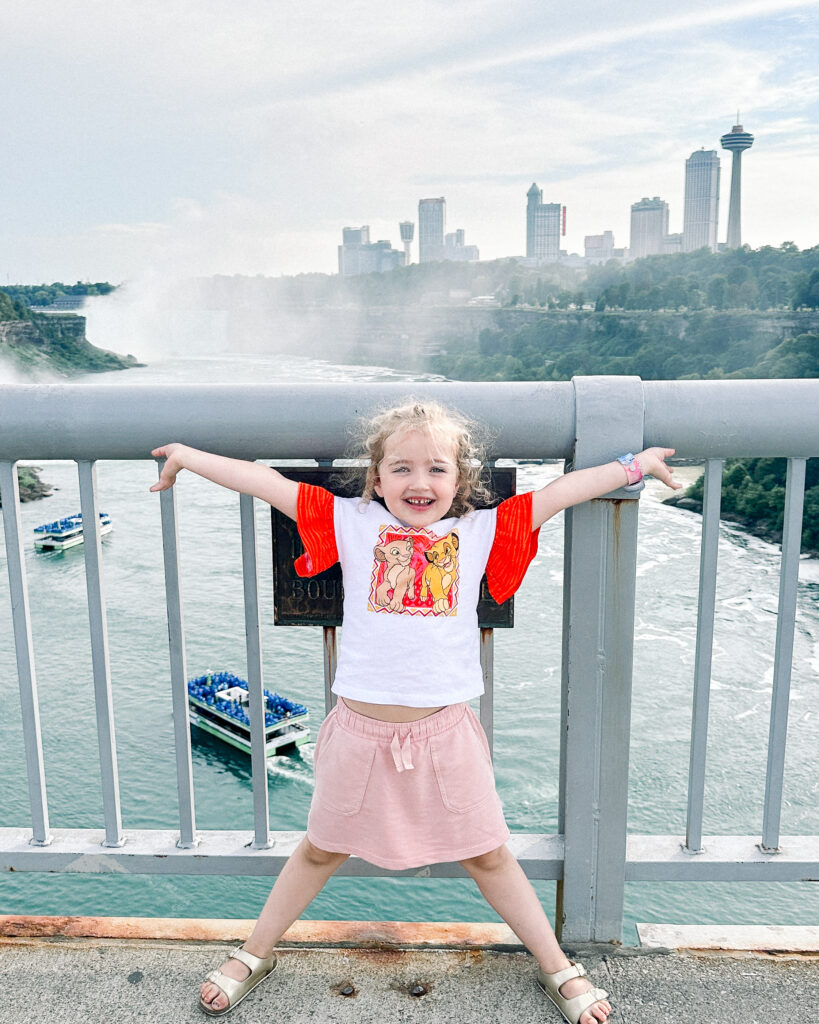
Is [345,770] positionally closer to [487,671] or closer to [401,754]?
[401,754]

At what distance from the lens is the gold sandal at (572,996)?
1461 millimetres

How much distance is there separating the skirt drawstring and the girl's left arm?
0.40 m

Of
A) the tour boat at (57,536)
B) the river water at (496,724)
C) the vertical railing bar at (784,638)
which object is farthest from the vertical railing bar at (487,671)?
→ the tour boat at (57,536)

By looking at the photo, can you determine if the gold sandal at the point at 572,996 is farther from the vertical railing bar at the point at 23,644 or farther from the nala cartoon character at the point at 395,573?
the vertical railing bar at the point at 23,644

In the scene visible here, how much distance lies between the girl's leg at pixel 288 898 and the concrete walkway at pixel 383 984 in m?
0.06

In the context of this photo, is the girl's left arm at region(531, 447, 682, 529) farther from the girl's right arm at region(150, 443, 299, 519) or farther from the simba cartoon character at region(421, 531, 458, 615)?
the girl's right arm at region(150, 443, 299, 519)

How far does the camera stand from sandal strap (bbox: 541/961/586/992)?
4.92 feet

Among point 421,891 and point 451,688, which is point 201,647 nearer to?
point 421,891

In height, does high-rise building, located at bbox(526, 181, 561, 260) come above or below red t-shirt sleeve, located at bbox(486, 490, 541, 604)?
above

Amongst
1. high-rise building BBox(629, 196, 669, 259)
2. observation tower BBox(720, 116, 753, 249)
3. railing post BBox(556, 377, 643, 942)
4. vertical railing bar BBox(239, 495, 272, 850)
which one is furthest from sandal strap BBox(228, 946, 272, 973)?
high-rise building BBox(629, 196, 669, 259)

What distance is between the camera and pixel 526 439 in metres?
1.48

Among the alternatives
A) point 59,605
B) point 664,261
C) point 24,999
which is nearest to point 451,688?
point 24,999

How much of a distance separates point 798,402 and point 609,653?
0.48 m

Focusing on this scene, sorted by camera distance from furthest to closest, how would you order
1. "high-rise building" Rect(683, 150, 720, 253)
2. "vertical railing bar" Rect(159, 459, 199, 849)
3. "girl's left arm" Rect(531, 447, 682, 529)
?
"high-rise building" Rect(683, 150, 720, 253), "vertical railing bar" Rect(159, 459, 199, 849), "girl's left arm" Rect(531, 447, 682, 529)
